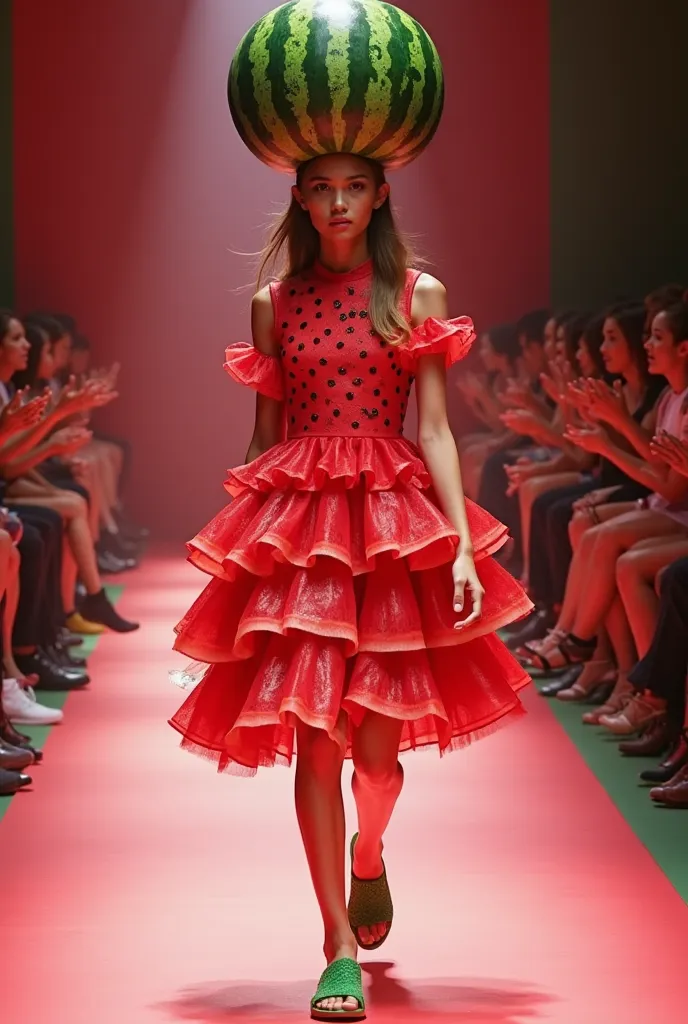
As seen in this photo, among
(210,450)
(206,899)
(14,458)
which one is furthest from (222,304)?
(206,899)

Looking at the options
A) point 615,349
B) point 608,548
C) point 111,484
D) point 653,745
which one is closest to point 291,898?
point 653,745

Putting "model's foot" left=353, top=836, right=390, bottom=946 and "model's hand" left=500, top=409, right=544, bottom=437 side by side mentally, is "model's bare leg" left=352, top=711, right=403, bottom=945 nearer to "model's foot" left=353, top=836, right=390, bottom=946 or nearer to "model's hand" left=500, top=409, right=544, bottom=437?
"model's foot" left=353, top=836, right=390, bottom=946

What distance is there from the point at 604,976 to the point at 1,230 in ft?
23.1

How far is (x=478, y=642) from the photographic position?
2.96m

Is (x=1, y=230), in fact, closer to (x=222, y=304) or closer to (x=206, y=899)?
(x=222, y=304)

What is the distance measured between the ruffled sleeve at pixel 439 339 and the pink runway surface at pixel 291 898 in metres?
0.96

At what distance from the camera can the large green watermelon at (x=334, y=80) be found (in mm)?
2844

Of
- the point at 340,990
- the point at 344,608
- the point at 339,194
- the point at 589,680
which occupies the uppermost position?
the point at 339,194

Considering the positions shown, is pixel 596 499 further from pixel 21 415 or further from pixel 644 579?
pixel 21 415

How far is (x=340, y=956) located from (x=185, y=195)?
8532 millimetres

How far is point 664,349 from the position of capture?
17.2 ft

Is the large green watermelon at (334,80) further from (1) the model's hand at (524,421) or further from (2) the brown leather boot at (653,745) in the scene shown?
(1) the model's hand at (524,421)

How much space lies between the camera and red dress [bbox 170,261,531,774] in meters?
2.81

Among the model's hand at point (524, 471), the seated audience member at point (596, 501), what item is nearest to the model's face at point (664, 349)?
the seated audience member at point (596, 501)
